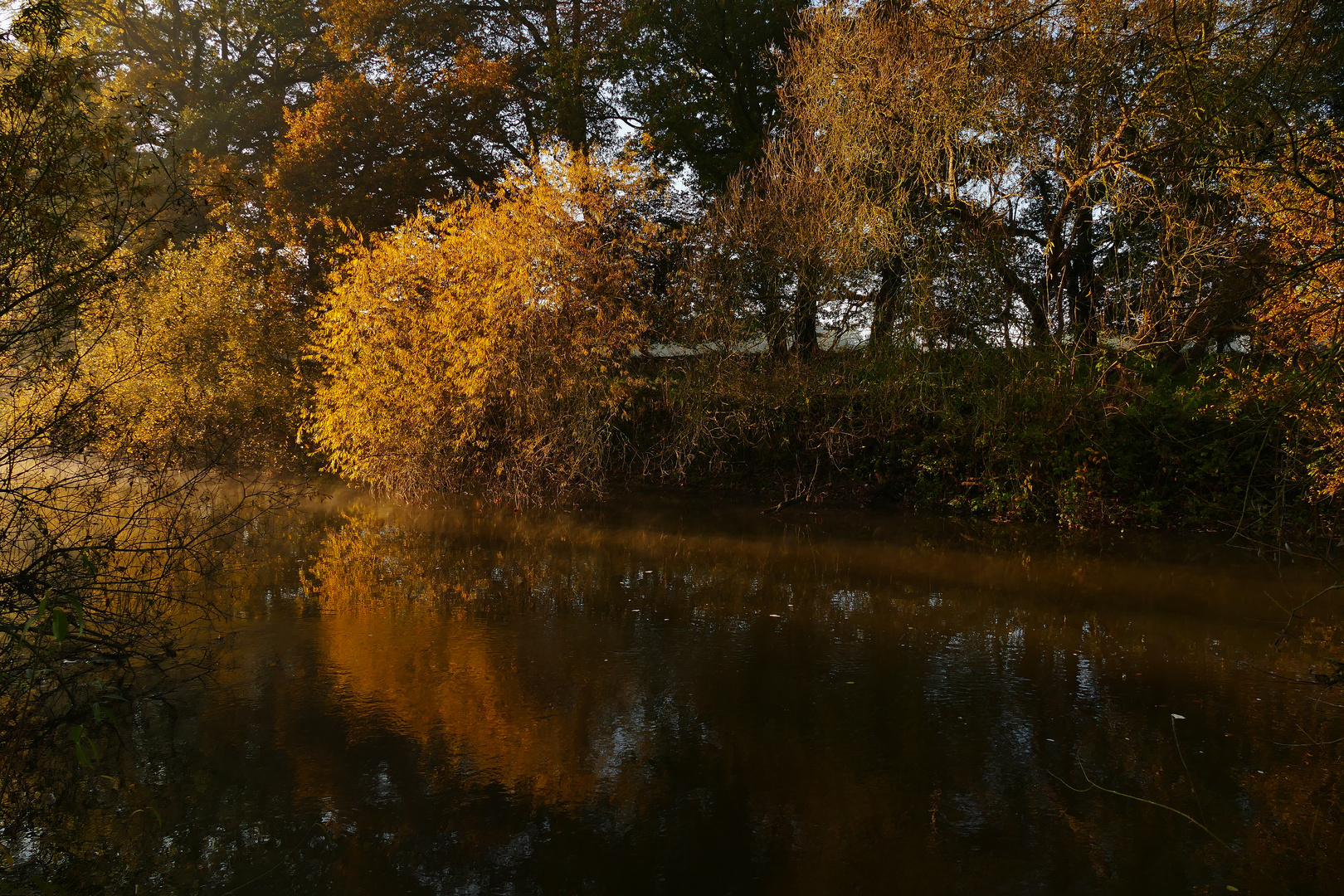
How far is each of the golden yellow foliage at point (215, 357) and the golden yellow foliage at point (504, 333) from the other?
2886mm

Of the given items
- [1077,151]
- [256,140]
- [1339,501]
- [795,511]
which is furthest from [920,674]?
[256,140]

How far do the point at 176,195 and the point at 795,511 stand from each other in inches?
479

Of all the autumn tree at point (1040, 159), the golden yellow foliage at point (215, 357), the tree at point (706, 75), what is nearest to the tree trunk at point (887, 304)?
the autumn tree at point (1040, 159)

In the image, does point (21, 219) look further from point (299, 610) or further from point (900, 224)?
point (900, 224)

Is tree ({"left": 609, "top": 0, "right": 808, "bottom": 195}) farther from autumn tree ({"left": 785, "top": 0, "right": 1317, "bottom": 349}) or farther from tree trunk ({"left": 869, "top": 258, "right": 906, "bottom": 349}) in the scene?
tree trunk ({"left": 869, "top": 258, "right": 906, "bottom": 349})

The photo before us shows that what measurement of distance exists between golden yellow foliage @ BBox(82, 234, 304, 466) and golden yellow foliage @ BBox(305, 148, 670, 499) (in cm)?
289

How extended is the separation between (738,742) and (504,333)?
34.2 ft

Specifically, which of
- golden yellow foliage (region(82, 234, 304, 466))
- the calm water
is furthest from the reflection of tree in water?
golden yellow foliage (region(82, 234, 304, 466))

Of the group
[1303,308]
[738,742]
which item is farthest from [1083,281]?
[738,742]

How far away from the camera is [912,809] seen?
197 inches

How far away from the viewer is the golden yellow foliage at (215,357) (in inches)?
657

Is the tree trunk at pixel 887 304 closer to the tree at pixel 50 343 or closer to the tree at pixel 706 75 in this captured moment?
the tree at pixel 706 75

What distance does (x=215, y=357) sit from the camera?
1808 centimetres

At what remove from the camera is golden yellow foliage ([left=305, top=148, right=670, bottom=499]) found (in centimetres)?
1498
